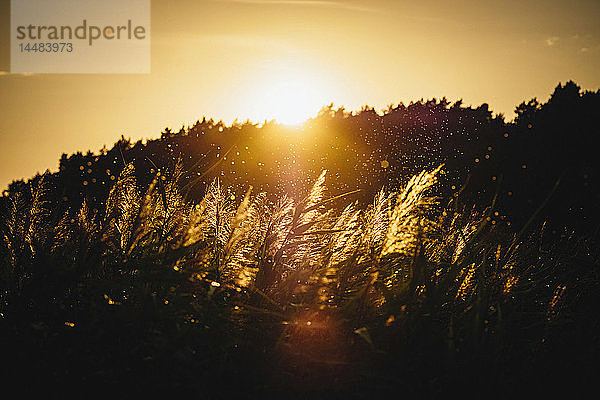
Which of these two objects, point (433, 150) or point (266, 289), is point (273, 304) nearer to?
point (266, 289)

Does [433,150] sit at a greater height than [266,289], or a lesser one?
greater

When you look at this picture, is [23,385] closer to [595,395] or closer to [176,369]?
[176,369]

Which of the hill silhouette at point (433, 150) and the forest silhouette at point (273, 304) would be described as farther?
the hill silhouette at point (433, 150)

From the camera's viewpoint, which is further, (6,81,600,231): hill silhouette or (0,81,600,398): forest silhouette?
(6,81,600,231): hill silhouette

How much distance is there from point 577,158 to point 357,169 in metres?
8.94

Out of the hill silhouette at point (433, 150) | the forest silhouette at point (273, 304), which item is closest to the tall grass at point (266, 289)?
the forest silhouette at point (273, 304)

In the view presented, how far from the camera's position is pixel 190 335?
156cm

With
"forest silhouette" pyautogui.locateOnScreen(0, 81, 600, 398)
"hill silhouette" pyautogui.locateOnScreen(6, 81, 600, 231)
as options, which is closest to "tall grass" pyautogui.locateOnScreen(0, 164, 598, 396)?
"forest silhouette" pyautogui.locateOnScreen(0, 81, 600, 398)

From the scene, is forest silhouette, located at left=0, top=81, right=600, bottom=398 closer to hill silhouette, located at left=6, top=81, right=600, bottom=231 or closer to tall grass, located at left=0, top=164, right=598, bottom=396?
tall grass, located at left=0, top=164, right=598, bottom=396

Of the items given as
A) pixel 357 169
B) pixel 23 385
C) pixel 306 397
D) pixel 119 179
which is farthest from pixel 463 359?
pixel 357 169

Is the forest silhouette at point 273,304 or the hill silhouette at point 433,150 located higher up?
the hill silhouette at point 433,150

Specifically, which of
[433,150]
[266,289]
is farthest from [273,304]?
[433,150]

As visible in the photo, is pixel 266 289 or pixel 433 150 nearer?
pixel 266 289

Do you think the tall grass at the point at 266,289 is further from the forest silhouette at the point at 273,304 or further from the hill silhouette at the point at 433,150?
the hill silhouette at the point at 433,150
